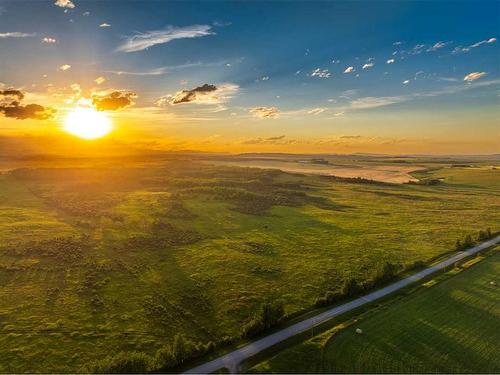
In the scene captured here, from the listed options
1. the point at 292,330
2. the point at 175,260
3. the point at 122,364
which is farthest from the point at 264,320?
the point at 175,260

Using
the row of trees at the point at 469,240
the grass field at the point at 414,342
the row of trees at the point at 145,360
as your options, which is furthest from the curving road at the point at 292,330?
the row of trees at the point at 469,240

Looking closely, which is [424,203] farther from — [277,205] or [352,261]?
[352,261]

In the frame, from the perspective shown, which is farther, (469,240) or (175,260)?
(469,240)

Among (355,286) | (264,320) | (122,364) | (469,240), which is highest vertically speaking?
(469,240)

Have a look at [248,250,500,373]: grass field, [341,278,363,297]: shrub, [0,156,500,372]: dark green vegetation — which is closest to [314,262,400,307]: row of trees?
[341,278,363,297]: shrub

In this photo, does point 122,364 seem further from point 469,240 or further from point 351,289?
point 469,240

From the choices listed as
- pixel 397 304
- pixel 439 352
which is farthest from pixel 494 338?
pixel 397 304
